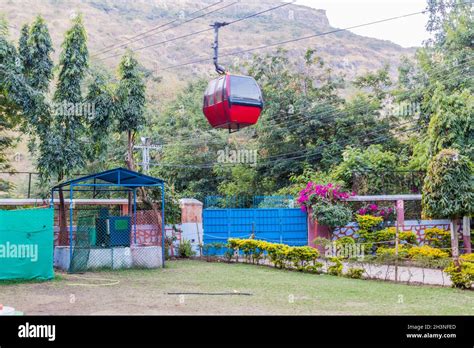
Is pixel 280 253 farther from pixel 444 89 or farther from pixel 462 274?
pixel 444 89

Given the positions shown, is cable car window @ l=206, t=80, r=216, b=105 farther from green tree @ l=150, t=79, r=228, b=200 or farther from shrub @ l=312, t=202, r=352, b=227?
green tree @ l=150, t=79, r=228, b=200

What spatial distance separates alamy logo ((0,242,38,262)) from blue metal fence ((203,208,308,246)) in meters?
9.39

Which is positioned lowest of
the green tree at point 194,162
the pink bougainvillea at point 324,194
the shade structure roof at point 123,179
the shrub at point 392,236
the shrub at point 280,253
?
the shrub at point 280,253

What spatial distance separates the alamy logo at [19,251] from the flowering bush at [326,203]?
1200 centimetres

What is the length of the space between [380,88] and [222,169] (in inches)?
464

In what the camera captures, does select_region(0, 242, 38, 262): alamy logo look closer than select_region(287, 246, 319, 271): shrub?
Yes

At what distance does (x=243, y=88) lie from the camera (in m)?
15.7

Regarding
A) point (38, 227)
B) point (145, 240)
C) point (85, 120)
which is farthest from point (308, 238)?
point (38, 227)

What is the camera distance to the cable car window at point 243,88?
1544cm

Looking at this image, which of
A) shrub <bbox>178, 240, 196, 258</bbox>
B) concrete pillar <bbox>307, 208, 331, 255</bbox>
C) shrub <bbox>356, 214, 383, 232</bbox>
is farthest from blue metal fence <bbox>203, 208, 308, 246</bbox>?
shrub <bbox>356, 214, 383, 232</bbox>

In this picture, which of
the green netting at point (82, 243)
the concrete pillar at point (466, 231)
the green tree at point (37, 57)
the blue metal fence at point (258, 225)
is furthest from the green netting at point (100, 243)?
the concrete pillar at point (466, 231)

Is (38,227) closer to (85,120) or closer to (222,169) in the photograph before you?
(85,120)

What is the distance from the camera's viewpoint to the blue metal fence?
22906 millimetres

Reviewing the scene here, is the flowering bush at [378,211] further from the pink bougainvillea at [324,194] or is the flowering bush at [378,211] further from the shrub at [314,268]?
the shrub at [314,268]
